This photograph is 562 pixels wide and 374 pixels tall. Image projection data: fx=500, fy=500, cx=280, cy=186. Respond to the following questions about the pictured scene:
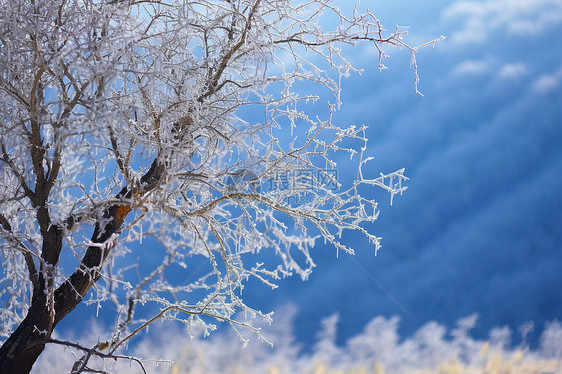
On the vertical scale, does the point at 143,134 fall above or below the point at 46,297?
above

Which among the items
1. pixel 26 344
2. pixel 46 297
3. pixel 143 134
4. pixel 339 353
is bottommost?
pixel 26 344

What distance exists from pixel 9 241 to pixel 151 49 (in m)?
0.78

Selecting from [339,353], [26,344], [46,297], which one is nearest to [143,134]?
[46,297]

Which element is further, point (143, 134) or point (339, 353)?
point (339, 353)

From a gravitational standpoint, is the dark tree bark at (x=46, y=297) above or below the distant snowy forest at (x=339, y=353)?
below

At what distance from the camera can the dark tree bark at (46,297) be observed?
5.33 ft

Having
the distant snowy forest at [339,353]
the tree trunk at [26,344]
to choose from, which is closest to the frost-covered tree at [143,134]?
the tree trunk at [26,344]

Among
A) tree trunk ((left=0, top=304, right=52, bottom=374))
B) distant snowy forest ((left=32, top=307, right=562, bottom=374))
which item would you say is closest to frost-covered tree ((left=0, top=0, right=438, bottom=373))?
tree trunk ((left=0, top=304, right=52, bottom=374))

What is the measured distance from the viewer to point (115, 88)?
1.64 meters

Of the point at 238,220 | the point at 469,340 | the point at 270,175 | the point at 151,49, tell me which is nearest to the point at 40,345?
the point at 238,220

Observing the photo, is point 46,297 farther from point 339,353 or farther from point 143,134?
point 339,353

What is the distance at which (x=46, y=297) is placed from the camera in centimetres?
170

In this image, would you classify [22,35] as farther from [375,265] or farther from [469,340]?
[375,265]

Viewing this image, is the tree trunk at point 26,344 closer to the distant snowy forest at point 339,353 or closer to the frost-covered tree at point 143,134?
the frost-covered tree at point 143,134
